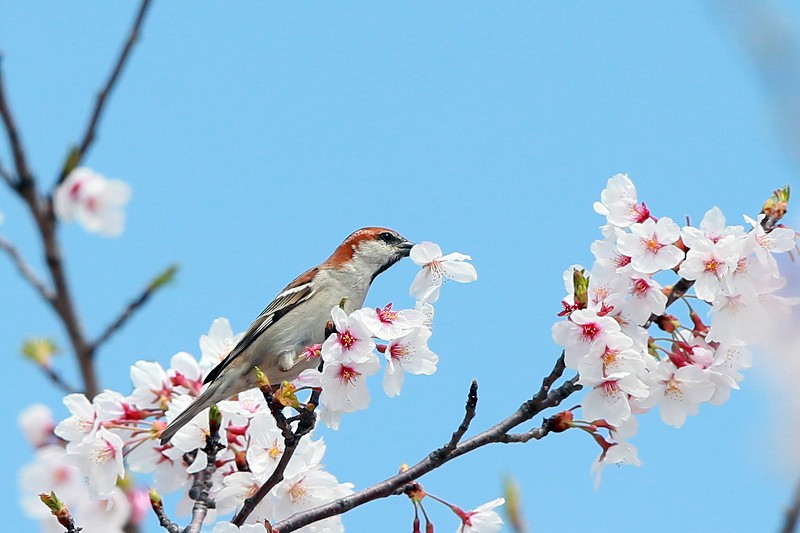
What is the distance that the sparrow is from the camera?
16.8ft

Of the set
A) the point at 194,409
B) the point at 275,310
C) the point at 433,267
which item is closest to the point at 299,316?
the point at 275,310

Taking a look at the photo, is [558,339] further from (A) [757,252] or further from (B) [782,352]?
(B) [782,352]

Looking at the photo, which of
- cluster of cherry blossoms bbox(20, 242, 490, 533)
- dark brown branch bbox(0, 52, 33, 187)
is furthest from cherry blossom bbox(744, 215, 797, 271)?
dark brown branch bbox(0, 52, 33, 187)

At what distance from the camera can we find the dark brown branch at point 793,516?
64.5 inches

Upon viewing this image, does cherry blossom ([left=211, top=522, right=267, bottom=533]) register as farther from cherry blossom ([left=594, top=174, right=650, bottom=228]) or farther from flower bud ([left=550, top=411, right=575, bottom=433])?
cherry blossom ([left=594, top=174, right=650, bottom=228])

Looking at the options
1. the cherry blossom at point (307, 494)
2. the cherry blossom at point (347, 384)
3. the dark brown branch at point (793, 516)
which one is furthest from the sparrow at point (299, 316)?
the dark brown branch at point (793, 516)

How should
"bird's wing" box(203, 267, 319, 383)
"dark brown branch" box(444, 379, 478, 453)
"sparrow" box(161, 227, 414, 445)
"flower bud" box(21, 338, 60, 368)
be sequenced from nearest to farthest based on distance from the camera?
1. "dark brown branch" box(444, 379, 478, 453)
2. "sparrow" box(161, 227, 414, 445)
3. "bird's wing" box(203, 267, 319, 383)
4. "flower bud" box(21, 338, 60, 368)

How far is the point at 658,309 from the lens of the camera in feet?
12.8

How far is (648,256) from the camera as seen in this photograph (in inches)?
153

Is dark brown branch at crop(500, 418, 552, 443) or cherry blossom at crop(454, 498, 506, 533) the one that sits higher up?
dark brown branch at crop(500, 418, 552, 443)

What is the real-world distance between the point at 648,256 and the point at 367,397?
1.23 m

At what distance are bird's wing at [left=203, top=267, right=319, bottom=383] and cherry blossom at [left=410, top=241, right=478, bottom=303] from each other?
1567 mm

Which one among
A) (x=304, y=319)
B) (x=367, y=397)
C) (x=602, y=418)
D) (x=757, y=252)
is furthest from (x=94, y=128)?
(x=757, y=252)

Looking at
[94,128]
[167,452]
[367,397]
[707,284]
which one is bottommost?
[167,452]
